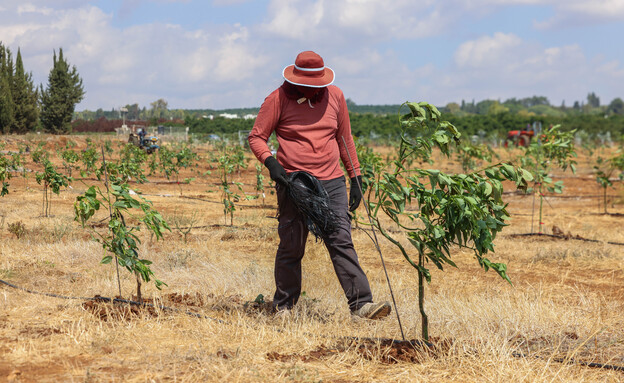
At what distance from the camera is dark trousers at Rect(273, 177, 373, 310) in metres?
3.63

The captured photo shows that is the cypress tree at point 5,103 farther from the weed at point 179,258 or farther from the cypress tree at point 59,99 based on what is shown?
the weed at point 179,258

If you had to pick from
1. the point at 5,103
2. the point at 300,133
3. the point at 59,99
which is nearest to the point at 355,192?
the point at 300,133

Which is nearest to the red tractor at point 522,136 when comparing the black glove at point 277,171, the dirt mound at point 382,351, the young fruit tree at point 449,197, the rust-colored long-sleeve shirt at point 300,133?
the rust-colored long-sleeve shirt at point 300,133

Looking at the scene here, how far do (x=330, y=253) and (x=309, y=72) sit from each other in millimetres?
1073

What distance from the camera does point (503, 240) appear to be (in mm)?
7906

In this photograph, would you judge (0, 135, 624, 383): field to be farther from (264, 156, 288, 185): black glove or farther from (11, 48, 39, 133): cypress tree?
(11, 48, 39, 133): cypress tree

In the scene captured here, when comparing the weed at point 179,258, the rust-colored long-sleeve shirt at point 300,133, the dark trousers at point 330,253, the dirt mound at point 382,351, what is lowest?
the weed at point 179,258

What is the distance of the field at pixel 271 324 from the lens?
2.72 m

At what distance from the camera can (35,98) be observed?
1630 inches

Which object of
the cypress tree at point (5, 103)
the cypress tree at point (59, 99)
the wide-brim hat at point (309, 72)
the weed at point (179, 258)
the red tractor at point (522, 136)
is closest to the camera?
the wide-brim hat at point (309, 72)

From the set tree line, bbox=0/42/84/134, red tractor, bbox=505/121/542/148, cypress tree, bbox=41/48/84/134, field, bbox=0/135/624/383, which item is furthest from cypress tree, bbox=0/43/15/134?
field, bbox=0/135/624/383

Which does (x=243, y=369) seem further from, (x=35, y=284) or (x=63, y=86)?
(x=63, y=86)

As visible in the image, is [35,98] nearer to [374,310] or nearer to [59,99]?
[59,99]

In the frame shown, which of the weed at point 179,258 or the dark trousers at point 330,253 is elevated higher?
the dark trousers at point 330,253
